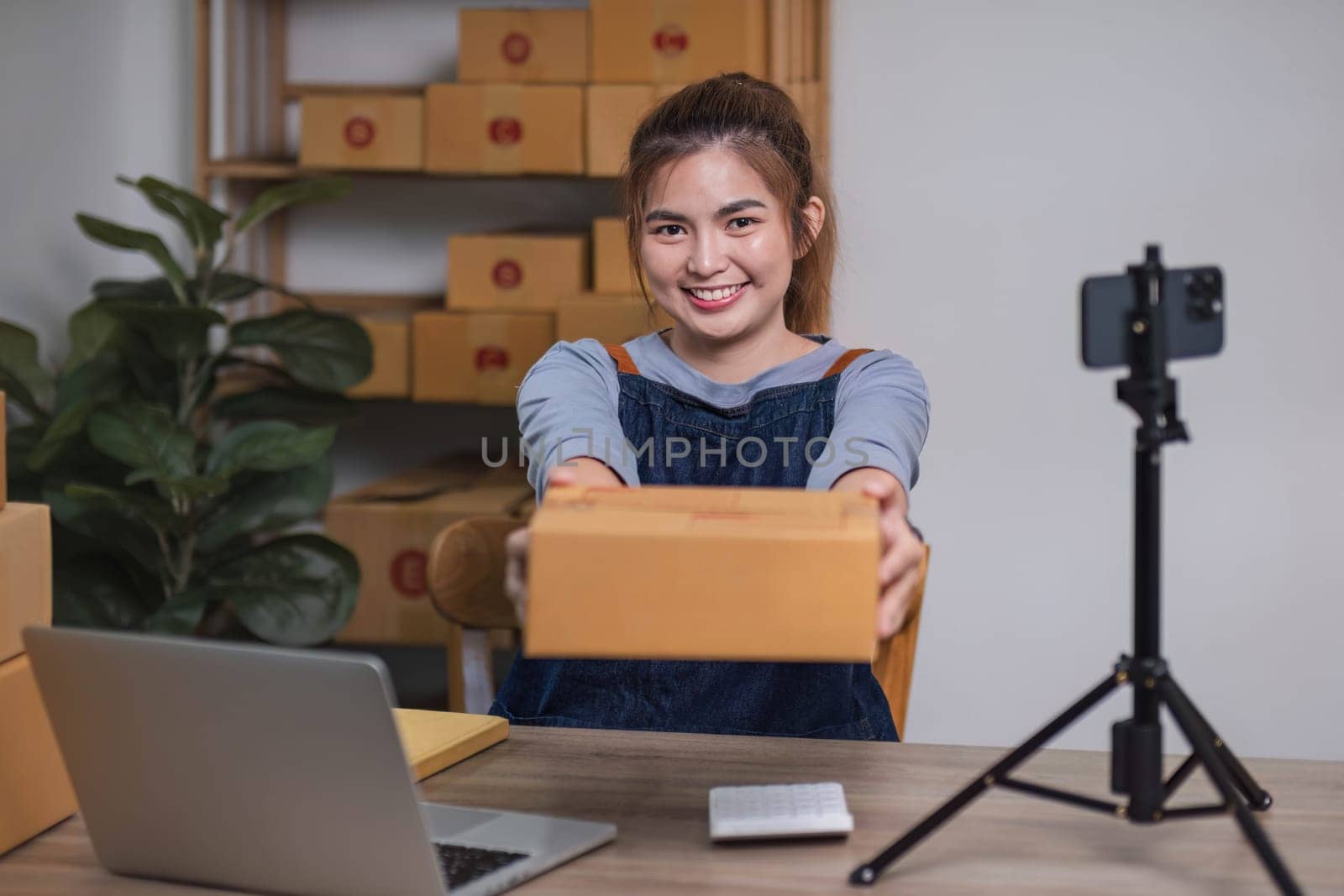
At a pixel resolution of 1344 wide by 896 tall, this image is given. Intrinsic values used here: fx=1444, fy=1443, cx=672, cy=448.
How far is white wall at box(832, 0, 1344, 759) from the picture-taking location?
2664mm

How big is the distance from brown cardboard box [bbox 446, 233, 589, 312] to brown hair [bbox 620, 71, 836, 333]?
106 centimetres

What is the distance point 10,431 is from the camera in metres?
2.50

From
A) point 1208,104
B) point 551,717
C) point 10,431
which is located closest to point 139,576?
point 10,431

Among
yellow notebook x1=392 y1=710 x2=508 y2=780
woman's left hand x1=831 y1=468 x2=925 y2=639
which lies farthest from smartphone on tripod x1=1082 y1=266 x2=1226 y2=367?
yellow notebook x1=392 y1=710 x2=508 y2=780

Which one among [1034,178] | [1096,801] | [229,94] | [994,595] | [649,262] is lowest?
[994,595]

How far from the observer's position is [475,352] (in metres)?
2.69

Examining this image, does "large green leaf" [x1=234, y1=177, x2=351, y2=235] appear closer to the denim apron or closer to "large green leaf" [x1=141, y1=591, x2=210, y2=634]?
"large green leaf" [x1=141, y1=591, x2=210, y2=634]

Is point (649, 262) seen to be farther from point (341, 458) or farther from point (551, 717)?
point (341, 458)

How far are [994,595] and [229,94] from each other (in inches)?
70.6

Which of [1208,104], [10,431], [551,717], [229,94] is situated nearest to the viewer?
[551,717]

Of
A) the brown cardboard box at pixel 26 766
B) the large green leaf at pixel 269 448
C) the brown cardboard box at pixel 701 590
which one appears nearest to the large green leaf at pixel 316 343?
the large green leaf at pixel 269 448

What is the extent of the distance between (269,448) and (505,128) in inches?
28.4

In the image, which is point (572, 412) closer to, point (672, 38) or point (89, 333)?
point (672, 38)

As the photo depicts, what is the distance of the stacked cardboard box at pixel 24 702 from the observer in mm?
953
